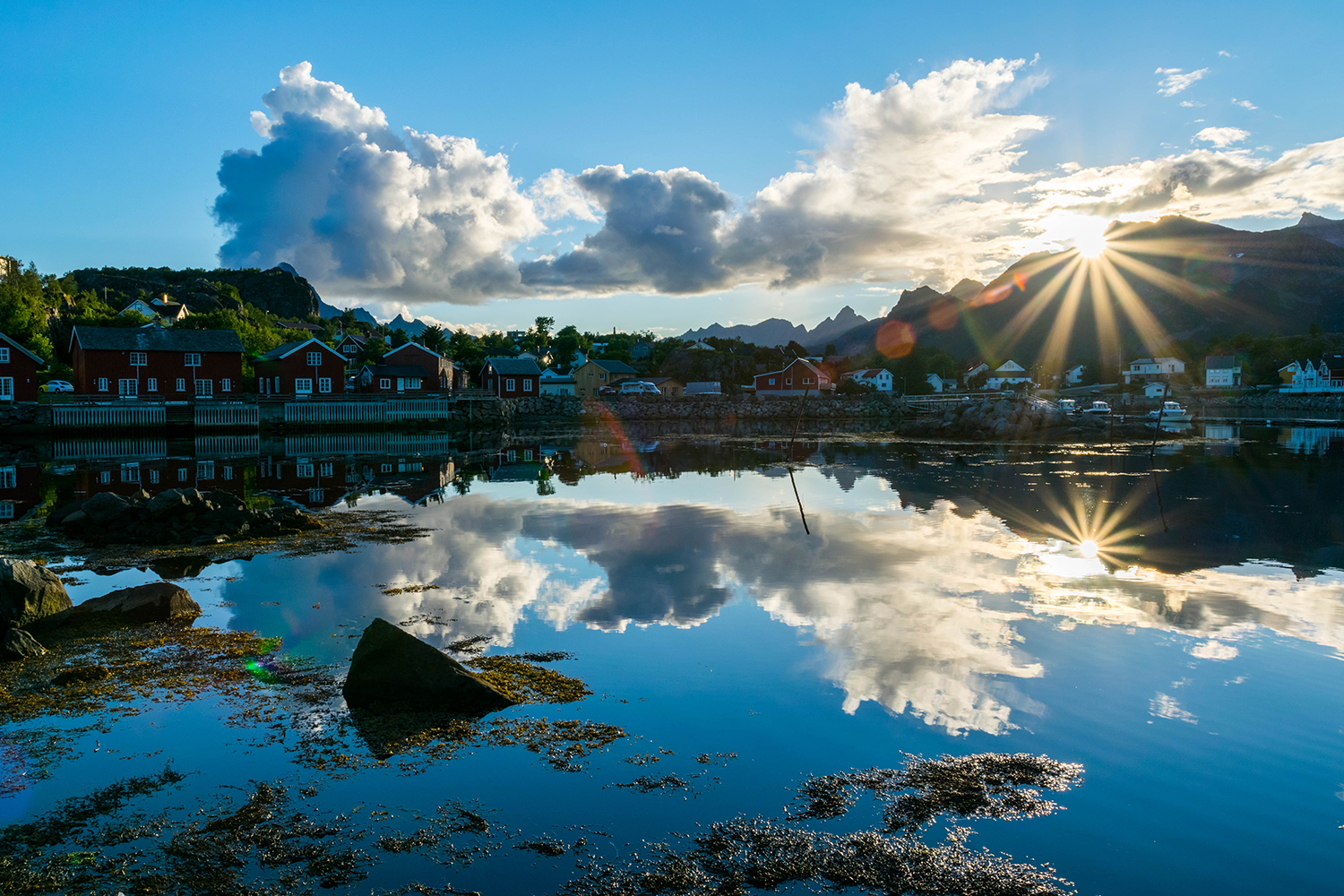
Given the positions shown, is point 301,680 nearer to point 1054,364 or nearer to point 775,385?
point 775,385

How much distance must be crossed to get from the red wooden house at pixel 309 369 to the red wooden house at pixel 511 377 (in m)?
18.8

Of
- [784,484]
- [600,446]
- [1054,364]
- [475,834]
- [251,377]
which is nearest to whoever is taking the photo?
[475,834]

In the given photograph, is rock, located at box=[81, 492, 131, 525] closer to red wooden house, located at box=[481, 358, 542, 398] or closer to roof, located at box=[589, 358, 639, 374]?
red wooden house, located at box=[481, 358, 542, 398]

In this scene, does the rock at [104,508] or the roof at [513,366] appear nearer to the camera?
the rock at [104,508]

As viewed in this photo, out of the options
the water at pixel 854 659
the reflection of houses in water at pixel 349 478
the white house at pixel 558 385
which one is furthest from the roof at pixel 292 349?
the water at pixel 854 659

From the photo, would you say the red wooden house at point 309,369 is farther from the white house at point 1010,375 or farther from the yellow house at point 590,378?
the white house at point 1010,375

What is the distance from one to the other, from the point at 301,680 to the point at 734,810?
6.13m

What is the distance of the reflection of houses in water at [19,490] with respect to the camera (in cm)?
2402

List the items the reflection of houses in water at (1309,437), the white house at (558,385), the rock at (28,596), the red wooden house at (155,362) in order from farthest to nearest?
the white house at (558,385)
the red wooden house at (155,362)
the reflection of houses in water at (1309,437)
the rock at (28,596)

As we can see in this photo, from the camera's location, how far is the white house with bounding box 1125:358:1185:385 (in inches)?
5625

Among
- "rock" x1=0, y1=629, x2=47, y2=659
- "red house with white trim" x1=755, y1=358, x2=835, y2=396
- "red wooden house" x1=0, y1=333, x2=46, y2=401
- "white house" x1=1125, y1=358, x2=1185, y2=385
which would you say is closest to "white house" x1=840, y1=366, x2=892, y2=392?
"red house with white trim" x1=755, y1=358, x2=835, y2=396

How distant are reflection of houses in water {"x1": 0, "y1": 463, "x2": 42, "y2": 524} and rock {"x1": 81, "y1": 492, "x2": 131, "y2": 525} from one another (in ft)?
18.0

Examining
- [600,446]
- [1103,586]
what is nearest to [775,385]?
[600,446]

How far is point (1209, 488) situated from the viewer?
28.0 meters
